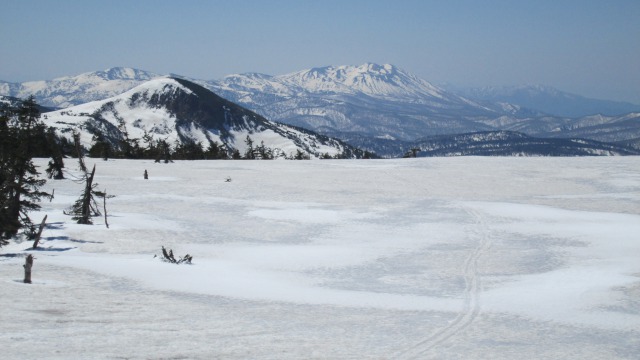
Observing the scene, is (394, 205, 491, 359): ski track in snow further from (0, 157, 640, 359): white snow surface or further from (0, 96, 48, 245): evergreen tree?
(0, 96, 48, 245): evergreen tree

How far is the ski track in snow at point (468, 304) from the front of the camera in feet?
55.2

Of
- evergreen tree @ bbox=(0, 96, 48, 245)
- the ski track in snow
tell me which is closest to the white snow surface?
the ski track in snow

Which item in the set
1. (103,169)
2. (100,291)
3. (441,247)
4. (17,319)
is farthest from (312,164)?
(17,319)

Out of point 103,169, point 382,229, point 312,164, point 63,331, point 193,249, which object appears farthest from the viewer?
point 312,164

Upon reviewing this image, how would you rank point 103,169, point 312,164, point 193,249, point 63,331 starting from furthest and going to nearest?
1. point 312,164
2. point 103,169
3. point 193,249
4. point 63,331

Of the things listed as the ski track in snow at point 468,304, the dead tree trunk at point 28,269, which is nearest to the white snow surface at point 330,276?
the ski track in snow at point 468,304

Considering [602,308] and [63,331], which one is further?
[602,308]

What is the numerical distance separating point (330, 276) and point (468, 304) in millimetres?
7854

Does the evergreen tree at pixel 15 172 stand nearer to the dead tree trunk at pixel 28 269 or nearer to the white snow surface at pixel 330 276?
the white snow surface at pixel 330 276

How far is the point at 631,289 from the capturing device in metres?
24.9

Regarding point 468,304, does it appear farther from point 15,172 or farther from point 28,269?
point 15,172

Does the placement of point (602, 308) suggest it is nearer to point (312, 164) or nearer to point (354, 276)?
point (354, 276)

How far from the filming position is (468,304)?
22875 millimetres

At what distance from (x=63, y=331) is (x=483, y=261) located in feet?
73.9
